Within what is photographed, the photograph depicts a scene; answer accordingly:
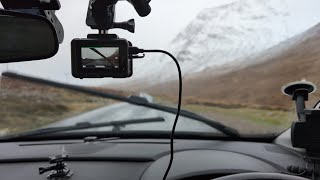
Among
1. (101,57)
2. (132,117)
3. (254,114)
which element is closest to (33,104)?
(132,117)

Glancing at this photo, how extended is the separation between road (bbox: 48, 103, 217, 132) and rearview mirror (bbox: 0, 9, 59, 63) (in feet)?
6.26

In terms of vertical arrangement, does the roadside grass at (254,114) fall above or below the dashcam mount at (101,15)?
below

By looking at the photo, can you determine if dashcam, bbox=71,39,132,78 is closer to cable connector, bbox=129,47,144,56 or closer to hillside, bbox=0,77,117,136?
cable connector, bbox=129,47,144,56

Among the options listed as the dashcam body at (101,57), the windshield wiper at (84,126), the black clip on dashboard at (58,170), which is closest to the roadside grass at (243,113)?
the windshield wiper at (84,126)

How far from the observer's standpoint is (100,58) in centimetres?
240

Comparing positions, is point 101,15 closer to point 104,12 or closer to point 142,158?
point 104,12

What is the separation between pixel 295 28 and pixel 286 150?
85 centimetres

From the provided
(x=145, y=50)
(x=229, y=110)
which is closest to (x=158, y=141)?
(x=229, y=110)

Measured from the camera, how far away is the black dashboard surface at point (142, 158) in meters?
3.46

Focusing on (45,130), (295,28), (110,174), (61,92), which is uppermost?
(295,28)

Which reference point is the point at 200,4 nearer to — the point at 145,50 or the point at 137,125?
the point at 137,125

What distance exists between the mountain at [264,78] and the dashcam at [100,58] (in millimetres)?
1855

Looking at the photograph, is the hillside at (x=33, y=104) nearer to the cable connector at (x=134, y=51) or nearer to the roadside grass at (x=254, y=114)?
the roadside grass at (x=254, y=114)

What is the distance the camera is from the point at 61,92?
14.0ft
